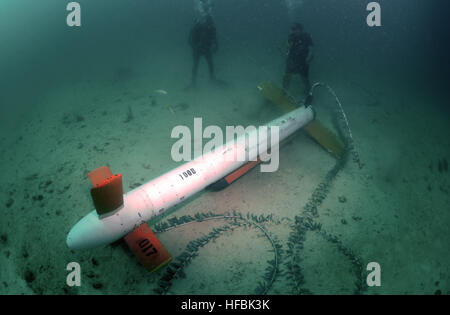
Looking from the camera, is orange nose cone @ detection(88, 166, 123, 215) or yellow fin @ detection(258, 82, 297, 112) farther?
yellow fin @ detection(258, 82, 297, 112)

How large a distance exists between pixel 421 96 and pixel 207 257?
46.3ft

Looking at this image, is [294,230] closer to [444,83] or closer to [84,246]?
[84,246]

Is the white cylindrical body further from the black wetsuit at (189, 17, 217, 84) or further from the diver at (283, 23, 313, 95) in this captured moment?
the black wetsuit at (189, 17, 217, 84)

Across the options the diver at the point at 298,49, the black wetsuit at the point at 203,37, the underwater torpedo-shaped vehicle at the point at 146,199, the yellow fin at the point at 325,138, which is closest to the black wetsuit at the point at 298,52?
the diver at the point at 298,49

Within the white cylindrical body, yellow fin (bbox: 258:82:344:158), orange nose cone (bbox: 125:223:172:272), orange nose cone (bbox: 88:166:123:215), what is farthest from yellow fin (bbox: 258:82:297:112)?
orange nose cone (bbox: 88:166:123:215)

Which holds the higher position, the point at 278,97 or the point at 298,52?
the point at 298,52

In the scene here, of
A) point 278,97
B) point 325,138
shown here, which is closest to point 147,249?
point 325,138

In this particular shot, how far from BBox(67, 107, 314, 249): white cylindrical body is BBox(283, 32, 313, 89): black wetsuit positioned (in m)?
4.10

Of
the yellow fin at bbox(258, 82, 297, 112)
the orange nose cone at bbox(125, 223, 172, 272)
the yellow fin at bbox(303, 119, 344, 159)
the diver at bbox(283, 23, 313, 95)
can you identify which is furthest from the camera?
the diver at bbox(283, 23, 313, 95)

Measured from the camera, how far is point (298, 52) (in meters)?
8.30

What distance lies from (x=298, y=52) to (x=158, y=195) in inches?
276

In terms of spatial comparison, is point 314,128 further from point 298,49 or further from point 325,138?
point 298,49

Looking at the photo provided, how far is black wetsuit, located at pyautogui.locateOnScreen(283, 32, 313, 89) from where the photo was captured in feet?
26.9

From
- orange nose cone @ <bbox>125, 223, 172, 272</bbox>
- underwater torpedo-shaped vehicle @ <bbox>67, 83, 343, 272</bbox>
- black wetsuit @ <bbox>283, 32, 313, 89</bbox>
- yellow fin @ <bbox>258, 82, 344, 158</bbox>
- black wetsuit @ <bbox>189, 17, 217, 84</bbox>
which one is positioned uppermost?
black wetsuit @ <bbox>189, 17, 217, 84</bbox>
